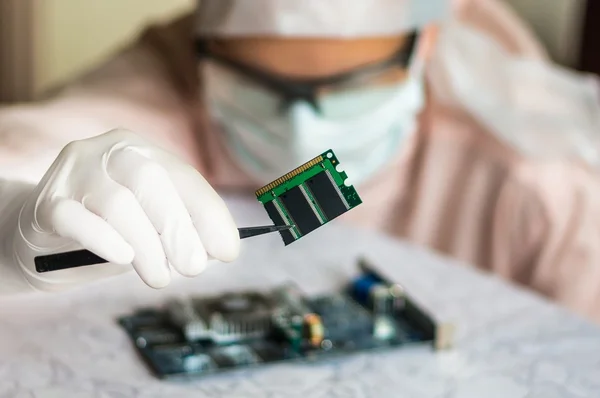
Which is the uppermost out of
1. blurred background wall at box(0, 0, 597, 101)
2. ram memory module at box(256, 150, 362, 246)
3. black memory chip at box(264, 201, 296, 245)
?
blurred background wall at box(0, 0, 597, 101)

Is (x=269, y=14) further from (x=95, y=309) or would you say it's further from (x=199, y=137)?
(x=95, y=309)

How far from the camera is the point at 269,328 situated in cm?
71

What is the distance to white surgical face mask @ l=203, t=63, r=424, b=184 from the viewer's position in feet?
3.10

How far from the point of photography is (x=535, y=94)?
3.76ft

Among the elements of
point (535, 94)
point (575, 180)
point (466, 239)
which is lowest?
point (466, 239)

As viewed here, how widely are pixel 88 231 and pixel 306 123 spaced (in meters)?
0.52

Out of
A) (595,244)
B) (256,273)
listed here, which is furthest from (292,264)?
(595,244)

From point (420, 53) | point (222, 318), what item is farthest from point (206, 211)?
point (420, 53)

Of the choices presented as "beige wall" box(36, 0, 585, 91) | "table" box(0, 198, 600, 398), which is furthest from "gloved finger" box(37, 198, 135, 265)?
"beige wall" box(36, 0, 585, 91)

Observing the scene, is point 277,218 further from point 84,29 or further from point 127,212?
point 84,29

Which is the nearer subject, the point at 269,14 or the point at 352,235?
the point at 269,14

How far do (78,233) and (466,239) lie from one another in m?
0.78

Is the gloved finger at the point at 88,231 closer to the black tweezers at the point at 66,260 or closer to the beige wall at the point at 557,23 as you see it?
the black tweezers at the point at 66,260

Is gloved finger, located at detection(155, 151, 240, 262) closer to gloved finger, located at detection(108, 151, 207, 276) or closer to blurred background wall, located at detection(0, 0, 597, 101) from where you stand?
gloved finger, located at detection(108, 151, 207, 276)
